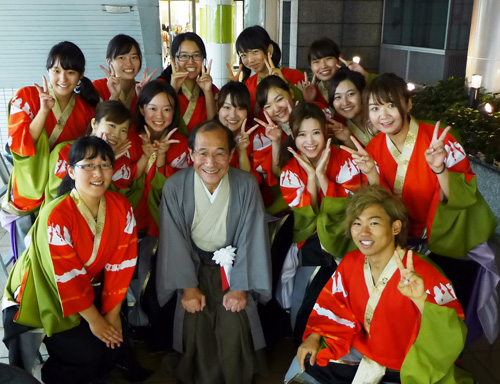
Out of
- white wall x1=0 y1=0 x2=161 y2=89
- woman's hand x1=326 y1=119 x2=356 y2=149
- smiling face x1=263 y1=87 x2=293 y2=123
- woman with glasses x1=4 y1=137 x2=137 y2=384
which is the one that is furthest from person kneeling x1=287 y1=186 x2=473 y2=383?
white wall x1=0 y1=0 x2=161 y2=89

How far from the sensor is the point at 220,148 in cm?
318

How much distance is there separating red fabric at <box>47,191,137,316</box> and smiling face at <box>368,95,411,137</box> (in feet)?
4.95

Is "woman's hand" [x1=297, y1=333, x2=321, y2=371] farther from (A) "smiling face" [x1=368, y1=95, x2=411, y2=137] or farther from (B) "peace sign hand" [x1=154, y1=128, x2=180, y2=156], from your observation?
(B) "peace sign hand" [x1=154, y1=128, x2=180, y2=156]

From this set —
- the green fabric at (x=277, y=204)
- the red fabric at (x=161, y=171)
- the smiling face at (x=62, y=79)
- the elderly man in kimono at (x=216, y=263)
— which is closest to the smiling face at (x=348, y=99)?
the green fabric at (x=277, y=204)

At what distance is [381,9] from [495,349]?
8870mm

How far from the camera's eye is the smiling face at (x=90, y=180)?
2846 millimetres

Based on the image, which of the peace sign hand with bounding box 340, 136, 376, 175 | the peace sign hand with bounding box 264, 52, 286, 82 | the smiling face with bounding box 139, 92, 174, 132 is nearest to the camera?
the peace sign hand with bounding box 340, 136, 376, 175

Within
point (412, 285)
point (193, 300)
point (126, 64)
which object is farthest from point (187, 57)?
point (412, 285)

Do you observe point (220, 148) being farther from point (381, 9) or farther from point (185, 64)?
point (381, 9)

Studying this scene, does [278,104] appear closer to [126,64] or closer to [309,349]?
[126,64]

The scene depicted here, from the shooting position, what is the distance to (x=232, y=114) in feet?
12.4

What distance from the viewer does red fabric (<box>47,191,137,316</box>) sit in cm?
278

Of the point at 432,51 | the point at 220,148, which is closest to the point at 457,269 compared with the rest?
the point at 220,148

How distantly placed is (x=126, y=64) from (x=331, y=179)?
188 centimetres
